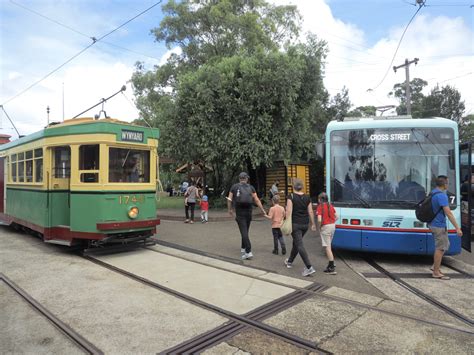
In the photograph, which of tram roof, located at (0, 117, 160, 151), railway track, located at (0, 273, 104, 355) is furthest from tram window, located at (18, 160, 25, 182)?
railway track, located at (0, 273, 104, 355)

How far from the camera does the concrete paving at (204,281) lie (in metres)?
5.12

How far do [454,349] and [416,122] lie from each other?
5.01 meters

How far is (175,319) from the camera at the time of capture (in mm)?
4441

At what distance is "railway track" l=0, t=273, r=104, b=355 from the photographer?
370cm

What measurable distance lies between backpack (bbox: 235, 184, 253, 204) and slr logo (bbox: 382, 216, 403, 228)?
277cm

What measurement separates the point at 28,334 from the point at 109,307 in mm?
1036

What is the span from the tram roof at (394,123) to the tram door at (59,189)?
6.53 meters

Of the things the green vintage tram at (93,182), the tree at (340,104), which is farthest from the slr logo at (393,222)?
the tree at (340,104)

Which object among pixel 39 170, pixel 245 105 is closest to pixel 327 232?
pixel 39 170

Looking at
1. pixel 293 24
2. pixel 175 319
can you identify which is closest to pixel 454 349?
pixel 175 319

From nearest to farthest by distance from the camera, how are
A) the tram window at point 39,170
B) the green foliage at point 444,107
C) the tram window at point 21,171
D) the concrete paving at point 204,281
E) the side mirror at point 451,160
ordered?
the concrete paving at point 204,281
the side mirror at point 451,160
the tram window at point 39,170
the tram window at point 21,171
the green foliage at point 444,107

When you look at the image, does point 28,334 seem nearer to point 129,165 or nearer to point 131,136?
point 129,165

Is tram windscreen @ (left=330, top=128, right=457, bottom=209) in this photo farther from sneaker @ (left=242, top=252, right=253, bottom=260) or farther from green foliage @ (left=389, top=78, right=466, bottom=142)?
green foliage @ (left=389, top=78, right=466, bottom=142)

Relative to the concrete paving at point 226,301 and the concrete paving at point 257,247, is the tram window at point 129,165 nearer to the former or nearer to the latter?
the concrete paving at point 226,301
